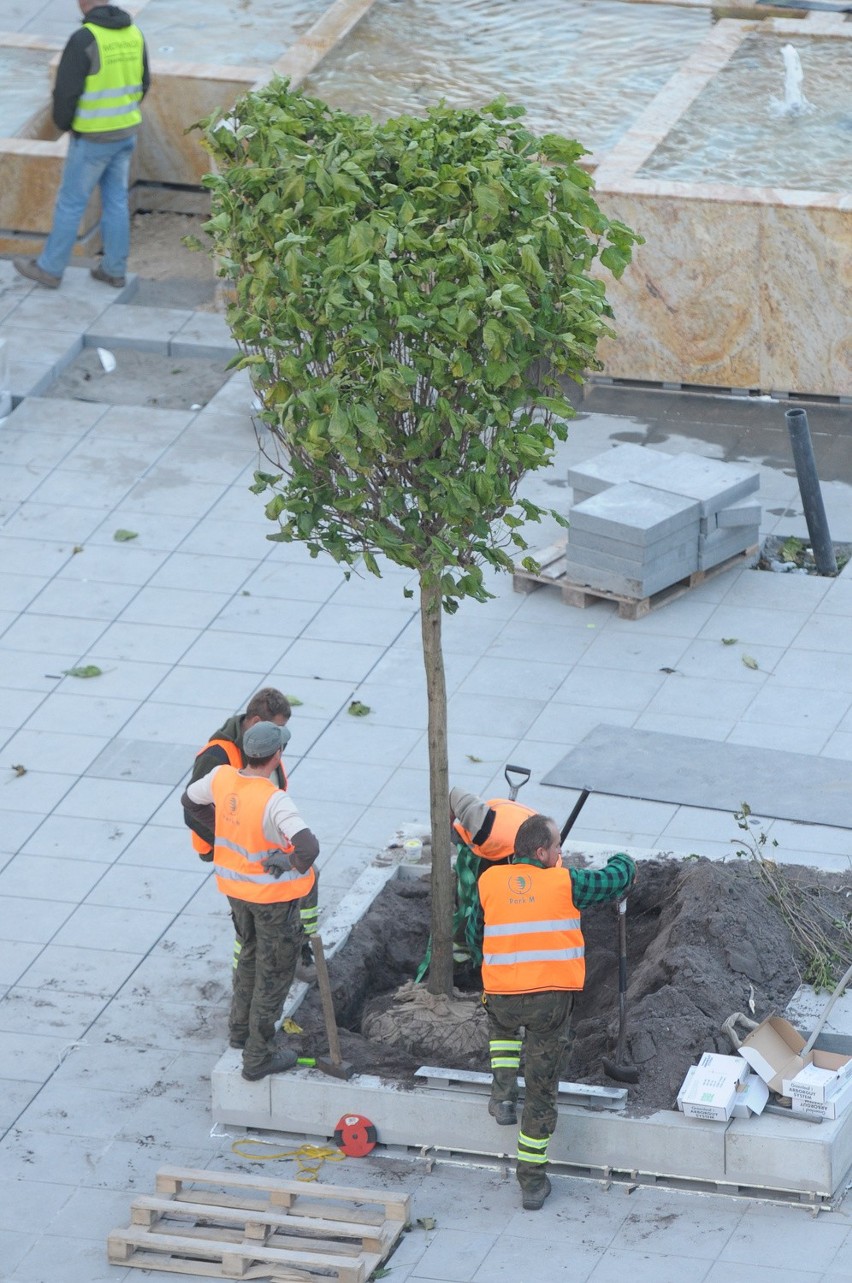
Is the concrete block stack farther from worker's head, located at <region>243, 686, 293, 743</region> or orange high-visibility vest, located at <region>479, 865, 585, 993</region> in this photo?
orange high-visibility vest, located at <region>479, 865, 585, 993</region>

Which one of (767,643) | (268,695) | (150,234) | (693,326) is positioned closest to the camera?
(268,695)

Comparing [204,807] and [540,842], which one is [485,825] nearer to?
[540,842]

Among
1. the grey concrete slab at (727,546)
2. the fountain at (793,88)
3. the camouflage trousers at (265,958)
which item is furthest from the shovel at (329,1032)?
the fountain at (793,88)

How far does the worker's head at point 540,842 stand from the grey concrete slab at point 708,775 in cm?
326

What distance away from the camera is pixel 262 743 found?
31.4 feet

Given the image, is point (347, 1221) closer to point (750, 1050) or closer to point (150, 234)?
point (750, 1050)

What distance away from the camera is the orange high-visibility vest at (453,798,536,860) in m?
9.80

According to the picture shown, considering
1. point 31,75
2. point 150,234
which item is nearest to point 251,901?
point 150,234

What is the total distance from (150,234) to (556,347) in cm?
1143

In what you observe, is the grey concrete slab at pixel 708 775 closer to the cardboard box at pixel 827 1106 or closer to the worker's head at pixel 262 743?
the cardboard box at pixel 827 1106

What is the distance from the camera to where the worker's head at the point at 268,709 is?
9922 millimetres

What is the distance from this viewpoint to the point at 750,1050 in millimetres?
9500

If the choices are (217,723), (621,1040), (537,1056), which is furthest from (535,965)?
(217,723)

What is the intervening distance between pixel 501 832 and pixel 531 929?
2.32 ft
